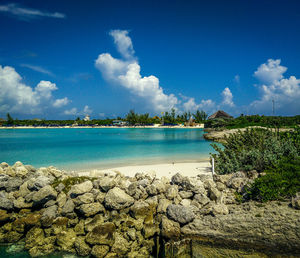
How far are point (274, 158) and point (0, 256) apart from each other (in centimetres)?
→ 852

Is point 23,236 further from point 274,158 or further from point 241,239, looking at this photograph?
point 274,158

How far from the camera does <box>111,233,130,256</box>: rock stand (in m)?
4.71

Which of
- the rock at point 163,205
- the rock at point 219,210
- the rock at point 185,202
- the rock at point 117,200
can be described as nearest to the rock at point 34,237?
the rock at point 117,200

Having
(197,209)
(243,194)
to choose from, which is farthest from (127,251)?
(243,194)

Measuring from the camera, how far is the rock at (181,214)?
4738 millimetres

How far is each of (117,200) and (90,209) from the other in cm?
79

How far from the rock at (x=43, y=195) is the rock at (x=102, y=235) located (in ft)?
6.47

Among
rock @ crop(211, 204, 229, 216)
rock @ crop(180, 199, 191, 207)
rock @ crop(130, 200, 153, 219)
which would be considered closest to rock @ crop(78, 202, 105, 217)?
rock @ crop(130, 200, 153, 219)

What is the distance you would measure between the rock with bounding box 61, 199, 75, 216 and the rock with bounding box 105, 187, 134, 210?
1025 mm

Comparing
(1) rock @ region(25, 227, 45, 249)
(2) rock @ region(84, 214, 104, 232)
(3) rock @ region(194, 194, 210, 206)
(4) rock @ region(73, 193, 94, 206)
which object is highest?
(3) rock @ region(194, 194, 210, 206)

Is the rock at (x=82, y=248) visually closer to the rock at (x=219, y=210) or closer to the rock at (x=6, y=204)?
the rock at (x=6, y=204)

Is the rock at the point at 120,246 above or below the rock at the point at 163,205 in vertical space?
below

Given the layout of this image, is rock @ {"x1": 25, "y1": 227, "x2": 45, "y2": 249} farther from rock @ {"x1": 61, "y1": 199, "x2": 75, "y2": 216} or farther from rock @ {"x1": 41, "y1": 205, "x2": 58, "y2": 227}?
rock @ {"x1": 61, "y1": 199, "x2": 75, "y2": 216}

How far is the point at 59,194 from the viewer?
6.50 metres
